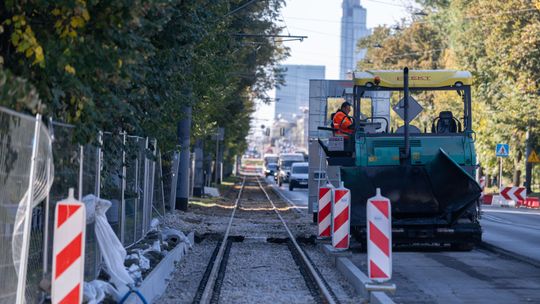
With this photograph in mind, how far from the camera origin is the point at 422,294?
12.3 metres

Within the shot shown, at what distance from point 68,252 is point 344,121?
1013cm

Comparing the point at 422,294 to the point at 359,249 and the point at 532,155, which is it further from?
the point at 532,155

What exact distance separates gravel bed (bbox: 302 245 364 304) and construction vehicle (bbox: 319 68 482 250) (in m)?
0.89

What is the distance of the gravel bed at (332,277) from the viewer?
39.7ft

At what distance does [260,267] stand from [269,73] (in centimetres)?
3590

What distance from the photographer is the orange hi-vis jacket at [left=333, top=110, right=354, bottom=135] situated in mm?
17688

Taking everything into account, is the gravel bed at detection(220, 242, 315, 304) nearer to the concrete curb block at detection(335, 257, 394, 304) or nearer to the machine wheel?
the concrete curb block at detection(335, 257, 394, 304)

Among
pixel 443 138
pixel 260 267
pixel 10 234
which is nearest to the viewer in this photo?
pixel 10 234

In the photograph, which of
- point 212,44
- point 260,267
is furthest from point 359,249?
point 212,44

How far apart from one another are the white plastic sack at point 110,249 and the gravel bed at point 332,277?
9.04 ft

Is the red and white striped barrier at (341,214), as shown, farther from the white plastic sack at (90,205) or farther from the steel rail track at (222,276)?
the white plastic sack at (90,205)

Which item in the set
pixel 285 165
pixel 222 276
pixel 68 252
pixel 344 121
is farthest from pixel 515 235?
pixel 285 165

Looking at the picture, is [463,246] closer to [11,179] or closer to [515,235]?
[515,235]

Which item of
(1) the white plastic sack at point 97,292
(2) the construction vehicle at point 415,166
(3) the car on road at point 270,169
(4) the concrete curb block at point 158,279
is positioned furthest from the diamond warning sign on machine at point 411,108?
(3) the car on road at point 270,169
